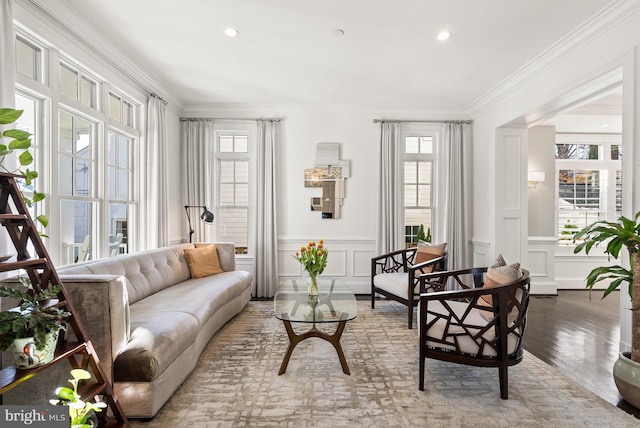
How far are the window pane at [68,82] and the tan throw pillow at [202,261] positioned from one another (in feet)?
6.58

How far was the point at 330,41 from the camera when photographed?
10.4ft

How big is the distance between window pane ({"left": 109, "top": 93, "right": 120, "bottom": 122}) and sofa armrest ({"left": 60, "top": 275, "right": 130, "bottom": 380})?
2.38m

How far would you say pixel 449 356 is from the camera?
2270 mm

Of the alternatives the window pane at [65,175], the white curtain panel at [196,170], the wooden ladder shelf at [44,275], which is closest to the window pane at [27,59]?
the window pane at [65,175]

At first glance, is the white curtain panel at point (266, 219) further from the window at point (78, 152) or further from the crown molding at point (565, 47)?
the crown molding at point (565, 47)

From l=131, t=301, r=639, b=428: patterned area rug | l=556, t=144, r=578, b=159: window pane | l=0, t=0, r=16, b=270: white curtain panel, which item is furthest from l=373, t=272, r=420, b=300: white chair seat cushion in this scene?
l=556, t=144, r=578, b=159: window pane

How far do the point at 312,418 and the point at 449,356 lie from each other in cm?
100

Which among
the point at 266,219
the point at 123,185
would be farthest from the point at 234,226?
the point at 123,185

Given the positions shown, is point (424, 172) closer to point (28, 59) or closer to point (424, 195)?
point (424, 195)

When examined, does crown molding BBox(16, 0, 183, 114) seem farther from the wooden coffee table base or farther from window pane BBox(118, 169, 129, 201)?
the wooden coffee table base

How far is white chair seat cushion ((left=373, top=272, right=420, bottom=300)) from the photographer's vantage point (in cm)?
372

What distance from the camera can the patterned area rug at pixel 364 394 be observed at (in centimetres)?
198

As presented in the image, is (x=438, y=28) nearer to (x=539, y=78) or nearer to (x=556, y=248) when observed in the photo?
(x=539, y=78)

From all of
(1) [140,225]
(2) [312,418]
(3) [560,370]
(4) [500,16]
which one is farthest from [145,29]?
(3) [560,370]
